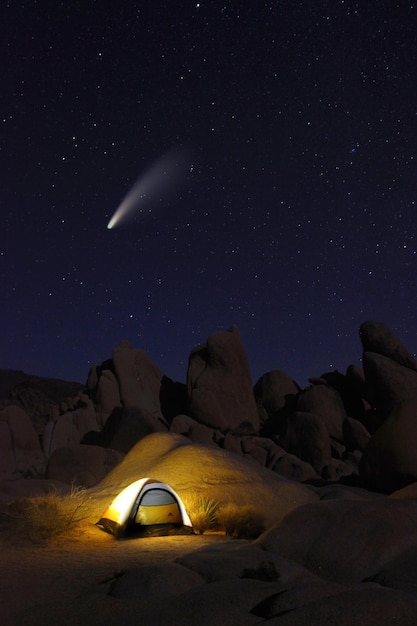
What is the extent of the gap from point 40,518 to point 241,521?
11.6ft

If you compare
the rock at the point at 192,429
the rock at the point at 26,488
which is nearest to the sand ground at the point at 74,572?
the rock at the point at 26,488

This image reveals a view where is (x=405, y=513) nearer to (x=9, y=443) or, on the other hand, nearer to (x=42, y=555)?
(x=42, y=555)

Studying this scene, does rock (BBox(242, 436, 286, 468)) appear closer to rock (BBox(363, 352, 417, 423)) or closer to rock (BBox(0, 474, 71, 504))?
rock (BBox(363, 352, 417, 423))

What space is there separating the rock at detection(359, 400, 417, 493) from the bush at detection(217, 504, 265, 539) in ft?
28.8

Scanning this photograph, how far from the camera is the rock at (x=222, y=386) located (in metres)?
38.2

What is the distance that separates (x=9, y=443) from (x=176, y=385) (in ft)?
52.4

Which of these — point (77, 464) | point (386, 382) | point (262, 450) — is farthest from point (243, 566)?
point (386, 382)

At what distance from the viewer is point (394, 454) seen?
18250mm

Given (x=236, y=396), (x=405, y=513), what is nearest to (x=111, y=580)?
(x=405, y=513)

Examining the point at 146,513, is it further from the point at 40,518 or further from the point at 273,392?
the point at 273,392

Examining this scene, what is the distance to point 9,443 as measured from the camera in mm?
30734

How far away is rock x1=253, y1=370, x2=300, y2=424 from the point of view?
136ft

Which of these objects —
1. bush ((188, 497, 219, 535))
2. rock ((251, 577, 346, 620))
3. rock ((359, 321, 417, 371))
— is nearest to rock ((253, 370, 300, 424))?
rock ((359, 321, 417, 371))

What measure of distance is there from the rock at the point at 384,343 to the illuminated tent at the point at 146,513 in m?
28.5
